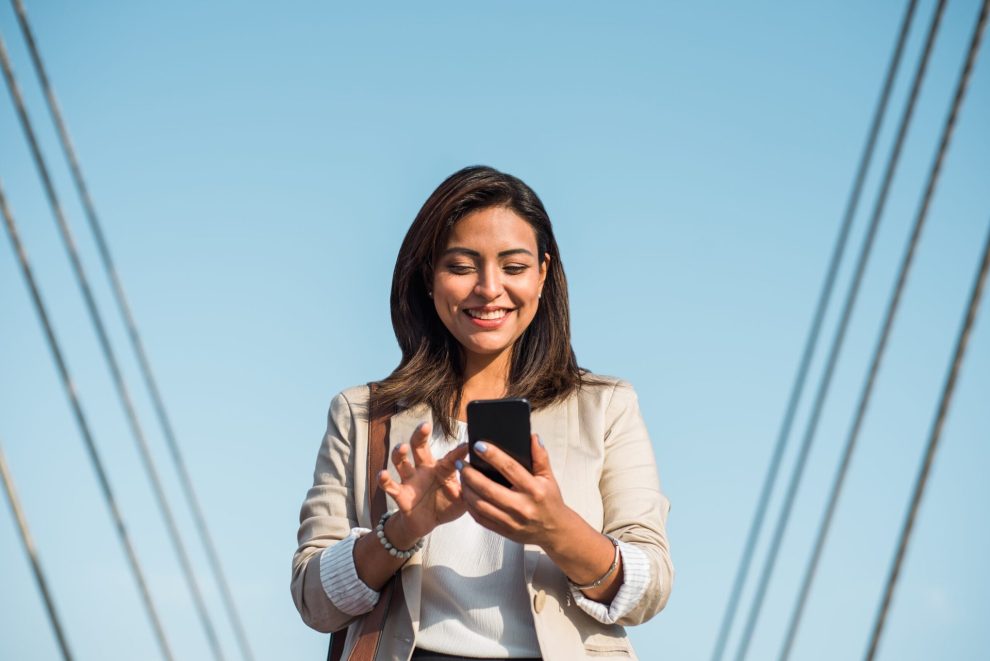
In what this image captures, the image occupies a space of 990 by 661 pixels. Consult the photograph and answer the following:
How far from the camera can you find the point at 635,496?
3391 millimetres

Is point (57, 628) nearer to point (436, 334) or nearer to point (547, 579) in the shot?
point (547, 579)

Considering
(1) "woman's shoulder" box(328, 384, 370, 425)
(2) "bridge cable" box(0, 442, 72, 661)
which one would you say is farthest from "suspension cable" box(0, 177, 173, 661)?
(1) "woman's shoulder" box(328, 384, 370, 425)

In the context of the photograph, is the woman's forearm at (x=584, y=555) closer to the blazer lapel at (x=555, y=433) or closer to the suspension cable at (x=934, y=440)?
the blazer lapel at (x=555, y=433)

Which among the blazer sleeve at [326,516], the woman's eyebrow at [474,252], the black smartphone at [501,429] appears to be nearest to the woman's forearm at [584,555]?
the black smartphone at [501,429]

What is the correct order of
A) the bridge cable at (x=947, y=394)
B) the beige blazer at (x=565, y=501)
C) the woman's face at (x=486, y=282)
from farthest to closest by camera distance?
the woman's face at (x=486, y=282), the beige blazer at (x=565, y=501), the bridge cable at (x=947, y=394)

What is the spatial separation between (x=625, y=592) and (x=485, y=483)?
570 millimetres

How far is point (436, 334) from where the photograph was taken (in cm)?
396

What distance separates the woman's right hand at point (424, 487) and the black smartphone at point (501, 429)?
0.09 meters

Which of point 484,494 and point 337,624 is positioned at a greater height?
point 484,494

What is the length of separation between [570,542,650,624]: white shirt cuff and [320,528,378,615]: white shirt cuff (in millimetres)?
594

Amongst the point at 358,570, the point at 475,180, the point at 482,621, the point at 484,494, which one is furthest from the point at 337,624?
the point at 475,180

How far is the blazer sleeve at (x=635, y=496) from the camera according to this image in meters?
3.13

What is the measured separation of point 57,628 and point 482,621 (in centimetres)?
161

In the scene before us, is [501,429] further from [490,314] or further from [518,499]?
[490,314]
